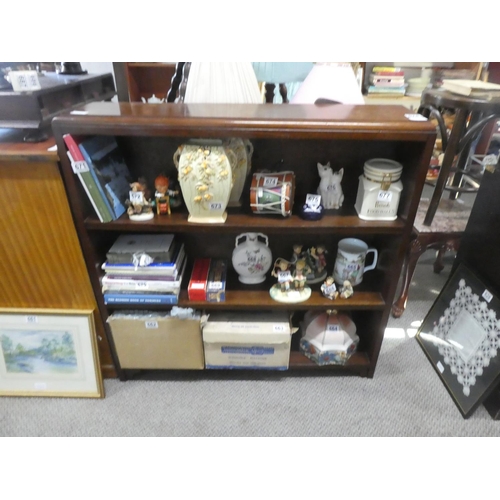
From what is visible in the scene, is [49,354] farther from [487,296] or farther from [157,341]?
[487,296]

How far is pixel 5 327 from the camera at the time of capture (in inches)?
53.4

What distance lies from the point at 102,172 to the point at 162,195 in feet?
0.62

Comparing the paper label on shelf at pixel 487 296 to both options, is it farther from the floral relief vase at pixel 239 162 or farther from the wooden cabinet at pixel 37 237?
the wooden cabinet at pixel 37 237

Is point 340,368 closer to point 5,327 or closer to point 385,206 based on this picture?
point 385,206

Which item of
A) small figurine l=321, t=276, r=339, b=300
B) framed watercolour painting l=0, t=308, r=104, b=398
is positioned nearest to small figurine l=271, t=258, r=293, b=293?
small figurine l=321, t=276, r=339, b=300

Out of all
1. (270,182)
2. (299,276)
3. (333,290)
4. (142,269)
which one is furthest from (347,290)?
(142,269)

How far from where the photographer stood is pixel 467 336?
4.76 feet

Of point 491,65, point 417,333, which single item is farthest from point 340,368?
point 491,65

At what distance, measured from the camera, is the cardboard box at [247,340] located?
135cm

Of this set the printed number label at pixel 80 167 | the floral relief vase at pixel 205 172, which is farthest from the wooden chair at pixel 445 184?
the printed number label at pixel 80 167

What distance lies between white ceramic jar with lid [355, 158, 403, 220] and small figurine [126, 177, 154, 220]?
68 cm

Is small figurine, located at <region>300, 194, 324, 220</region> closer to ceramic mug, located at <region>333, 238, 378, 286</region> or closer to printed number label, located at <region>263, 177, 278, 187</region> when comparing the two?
printed number label, located at <region>263, 177, 278, 187</region>

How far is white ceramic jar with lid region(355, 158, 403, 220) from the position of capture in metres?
1.11

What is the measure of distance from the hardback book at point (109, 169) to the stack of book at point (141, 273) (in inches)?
5.5
